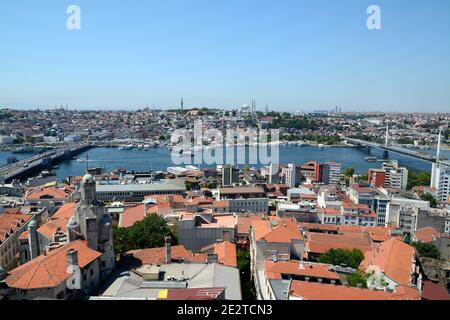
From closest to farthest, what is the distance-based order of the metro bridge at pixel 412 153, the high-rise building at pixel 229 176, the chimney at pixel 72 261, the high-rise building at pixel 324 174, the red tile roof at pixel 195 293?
1. the red tile roof at pixel 195 293
2. the chimney at pixel 72 261
3. the high-rise building at pixel 229 176
4. the high-rise building at pixel 324 174
5. the metro bridge at pixel 412 153

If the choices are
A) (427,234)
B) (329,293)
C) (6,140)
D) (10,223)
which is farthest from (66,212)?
(6,140)

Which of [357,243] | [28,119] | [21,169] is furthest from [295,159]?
[28,119]

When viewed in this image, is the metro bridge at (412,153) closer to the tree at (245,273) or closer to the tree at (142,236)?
the tree at (245,273)

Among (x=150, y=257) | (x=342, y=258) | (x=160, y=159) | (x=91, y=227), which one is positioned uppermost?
(x=91, y=227)

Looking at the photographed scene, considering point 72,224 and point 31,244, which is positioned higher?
point 72,224

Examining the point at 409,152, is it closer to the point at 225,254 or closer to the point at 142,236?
the point at 225,254

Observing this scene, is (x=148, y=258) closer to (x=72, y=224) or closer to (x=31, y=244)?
(x=72, y=224)

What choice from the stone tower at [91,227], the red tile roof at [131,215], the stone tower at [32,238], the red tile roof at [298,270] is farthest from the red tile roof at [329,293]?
the red tile roof at [131,215]
